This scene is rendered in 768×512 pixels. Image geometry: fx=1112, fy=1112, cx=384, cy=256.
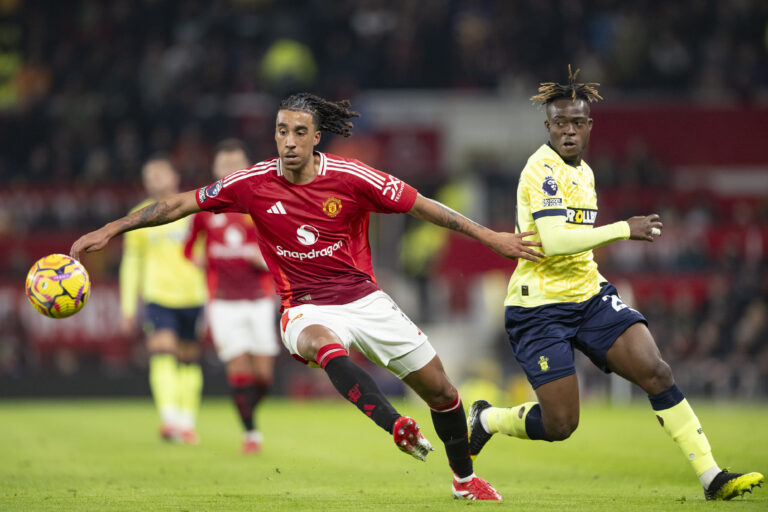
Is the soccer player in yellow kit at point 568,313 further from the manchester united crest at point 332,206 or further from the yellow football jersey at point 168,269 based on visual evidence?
the yellow football jersey at point 168,269

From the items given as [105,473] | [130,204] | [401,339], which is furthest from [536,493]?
[130,204]

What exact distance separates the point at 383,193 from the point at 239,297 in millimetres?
Result: 4412

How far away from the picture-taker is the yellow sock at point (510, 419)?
7.45 m

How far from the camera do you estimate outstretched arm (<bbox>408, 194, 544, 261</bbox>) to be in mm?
6730

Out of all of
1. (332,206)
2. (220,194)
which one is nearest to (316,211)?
(332,206)

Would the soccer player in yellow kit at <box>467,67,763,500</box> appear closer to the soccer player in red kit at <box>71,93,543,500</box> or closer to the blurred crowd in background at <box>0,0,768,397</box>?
the soccer player in red kit at <box>71,93,543,500</box>

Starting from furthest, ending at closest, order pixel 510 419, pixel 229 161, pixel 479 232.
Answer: pixel 229 161, pixel 510 419, pixel 479 232

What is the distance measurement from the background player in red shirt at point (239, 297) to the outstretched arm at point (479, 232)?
422 centimetres

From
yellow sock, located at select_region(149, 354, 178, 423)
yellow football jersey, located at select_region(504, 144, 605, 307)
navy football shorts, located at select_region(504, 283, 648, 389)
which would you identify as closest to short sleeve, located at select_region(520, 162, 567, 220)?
yellow football jersey, located at select_region(504, 144, 605, 307)

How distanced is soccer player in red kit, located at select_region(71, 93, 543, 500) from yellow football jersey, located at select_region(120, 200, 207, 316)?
17.2ft

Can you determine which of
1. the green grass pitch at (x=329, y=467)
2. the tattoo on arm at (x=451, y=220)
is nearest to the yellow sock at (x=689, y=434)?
the green grass pitch at (x=329, y=467)

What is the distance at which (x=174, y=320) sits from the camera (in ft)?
40.4

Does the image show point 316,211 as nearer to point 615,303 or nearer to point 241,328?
point 615,303

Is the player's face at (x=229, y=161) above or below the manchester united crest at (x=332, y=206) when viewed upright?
above
